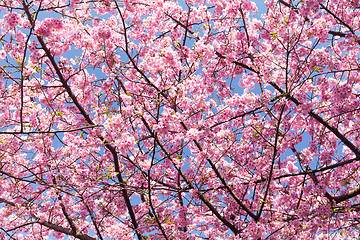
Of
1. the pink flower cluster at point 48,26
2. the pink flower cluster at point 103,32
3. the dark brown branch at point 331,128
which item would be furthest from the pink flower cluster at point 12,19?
the dark brown branch at point 331,128

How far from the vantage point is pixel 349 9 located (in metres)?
7.81

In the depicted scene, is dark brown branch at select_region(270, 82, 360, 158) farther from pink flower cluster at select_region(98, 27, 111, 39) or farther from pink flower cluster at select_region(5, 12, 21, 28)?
pink flower cluster at select_region(5, 12, 21, 28)

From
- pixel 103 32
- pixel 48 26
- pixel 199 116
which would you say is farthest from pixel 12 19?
pixel 199 116

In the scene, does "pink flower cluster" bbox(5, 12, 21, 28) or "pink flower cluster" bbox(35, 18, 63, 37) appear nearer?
"pink flower cluster" bbox(5, 12, 21, 28)

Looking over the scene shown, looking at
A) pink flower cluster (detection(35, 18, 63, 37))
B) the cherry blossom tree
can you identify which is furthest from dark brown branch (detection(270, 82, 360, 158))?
pink flower cluster (detection(35, 18, 63, 37))

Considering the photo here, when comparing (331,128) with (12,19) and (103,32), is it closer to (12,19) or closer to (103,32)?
(103,32)

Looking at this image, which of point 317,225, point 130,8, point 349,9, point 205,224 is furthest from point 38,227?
point 349,9

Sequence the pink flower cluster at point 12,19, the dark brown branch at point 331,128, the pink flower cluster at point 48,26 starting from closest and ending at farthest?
the pink flower cluster at point 12,19 → the pink flower cluster at point 48,26 → the dark brown branch at point 331,128

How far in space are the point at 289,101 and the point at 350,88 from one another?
4.30 ft

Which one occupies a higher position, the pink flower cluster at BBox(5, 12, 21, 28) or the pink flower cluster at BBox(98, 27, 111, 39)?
the pink flower cluster at BBox(98, 27, 111, 39)

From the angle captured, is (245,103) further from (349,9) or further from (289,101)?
(349,9)

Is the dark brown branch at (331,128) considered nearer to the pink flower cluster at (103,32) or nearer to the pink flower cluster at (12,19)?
the pink flower cluster at (103,32)

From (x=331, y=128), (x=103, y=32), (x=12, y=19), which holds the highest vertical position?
(x=103, y=32)

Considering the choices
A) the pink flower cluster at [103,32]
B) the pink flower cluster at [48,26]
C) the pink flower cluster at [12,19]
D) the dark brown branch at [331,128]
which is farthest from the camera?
the dark brown branch at [331,128]
